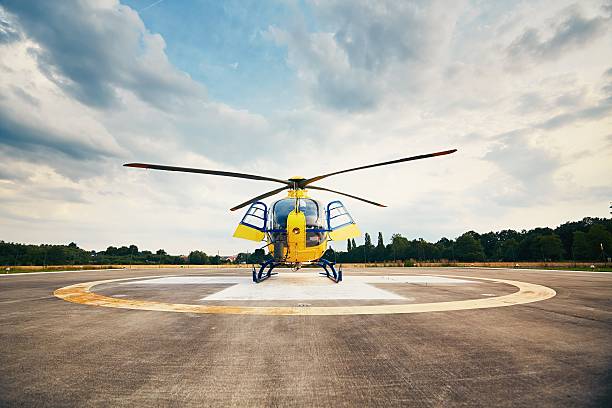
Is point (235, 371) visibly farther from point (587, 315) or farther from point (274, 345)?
point (587, 315)

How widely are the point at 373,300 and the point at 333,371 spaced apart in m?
5.64

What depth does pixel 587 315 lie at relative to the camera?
669 cm

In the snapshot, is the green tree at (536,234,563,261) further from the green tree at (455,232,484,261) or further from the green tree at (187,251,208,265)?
the green tree at (187,251,208,265)

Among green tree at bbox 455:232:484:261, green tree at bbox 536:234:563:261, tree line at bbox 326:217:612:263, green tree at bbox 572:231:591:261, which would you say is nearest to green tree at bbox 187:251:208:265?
tree line at bbox 326:217:612:263

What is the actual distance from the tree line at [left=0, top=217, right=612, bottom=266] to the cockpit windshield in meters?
35.4

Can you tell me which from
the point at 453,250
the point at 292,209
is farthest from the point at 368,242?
the point at 292,209

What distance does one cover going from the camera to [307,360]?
3.84 metres

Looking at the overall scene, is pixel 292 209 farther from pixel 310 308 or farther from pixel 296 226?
pixel 310 308

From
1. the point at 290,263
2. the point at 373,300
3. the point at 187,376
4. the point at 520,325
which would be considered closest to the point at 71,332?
the point at 187,376

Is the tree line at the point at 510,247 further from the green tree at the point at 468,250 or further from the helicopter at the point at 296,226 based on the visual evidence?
the helicopter at the point at 296,226

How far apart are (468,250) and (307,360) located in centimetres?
Result: 10295

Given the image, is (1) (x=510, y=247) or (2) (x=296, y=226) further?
(1) (x=510, y=247)

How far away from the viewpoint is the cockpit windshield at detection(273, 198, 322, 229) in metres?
13.7

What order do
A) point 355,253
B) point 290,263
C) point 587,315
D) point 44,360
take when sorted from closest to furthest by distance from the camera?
point 44,360, point 587,315, point 290,263, point 355,253
